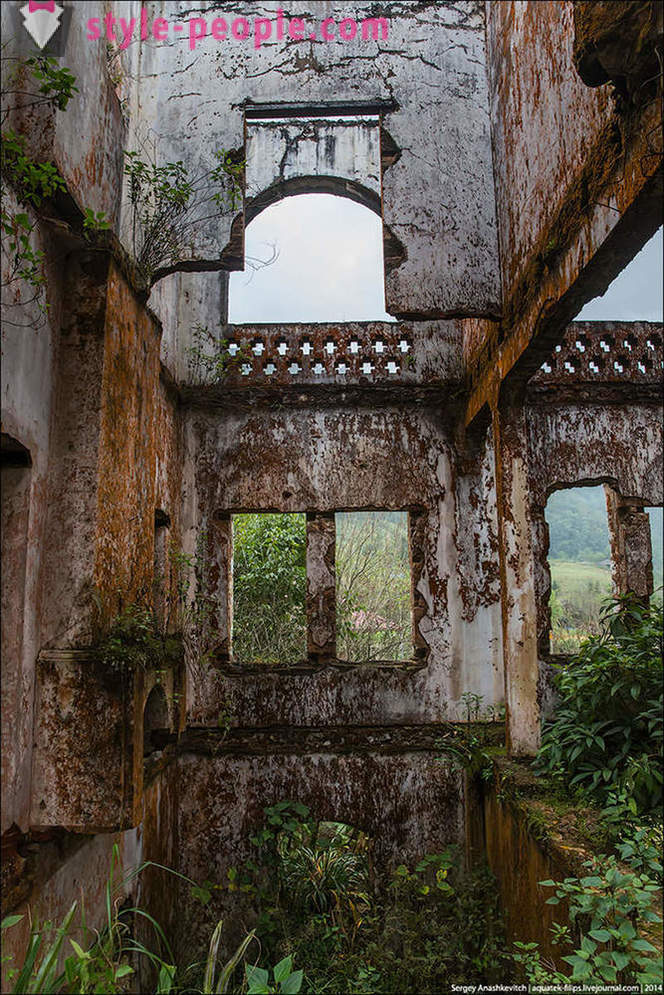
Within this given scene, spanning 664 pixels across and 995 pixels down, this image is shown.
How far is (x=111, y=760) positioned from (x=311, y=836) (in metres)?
4.47

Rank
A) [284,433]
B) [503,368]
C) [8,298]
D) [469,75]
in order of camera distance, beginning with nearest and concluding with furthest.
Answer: [8,298] < [503,368] < [469,75] < [284,433]

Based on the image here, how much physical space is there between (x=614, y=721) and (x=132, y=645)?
10.9 ft

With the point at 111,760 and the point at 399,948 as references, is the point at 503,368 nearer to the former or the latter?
the point at 111,760

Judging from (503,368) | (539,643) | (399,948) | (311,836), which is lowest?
(399,948)

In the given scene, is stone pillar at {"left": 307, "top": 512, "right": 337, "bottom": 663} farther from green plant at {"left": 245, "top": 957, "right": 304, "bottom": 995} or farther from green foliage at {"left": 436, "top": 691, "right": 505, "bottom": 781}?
green plant at {"left": 245, "top": 957, "right": 304, "bottom": 995}

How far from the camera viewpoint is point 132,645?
3.93m

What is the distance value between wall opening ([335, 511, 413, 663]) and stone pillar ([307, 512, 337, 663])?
10.6 feet

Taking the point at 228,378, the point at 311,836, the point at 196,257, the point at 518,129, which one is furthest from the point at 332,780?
the point at 518,129

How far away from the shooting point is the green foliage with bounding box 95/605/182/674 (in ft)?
12.3

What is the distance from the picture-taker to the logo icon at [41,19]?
355cm

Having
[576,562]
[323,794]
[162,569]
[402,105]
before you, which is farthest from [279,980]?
[576,562]

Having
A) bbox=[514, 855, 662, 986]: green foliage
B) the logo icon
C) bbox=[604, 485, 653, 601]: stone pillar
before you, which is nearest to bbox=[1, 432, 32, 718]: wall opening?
the logo icon

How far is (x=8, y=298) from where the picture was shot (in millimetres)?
3361

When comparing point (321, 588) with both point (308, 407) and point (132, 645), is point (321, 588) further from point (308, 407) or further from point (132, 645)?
point (132, 645)
